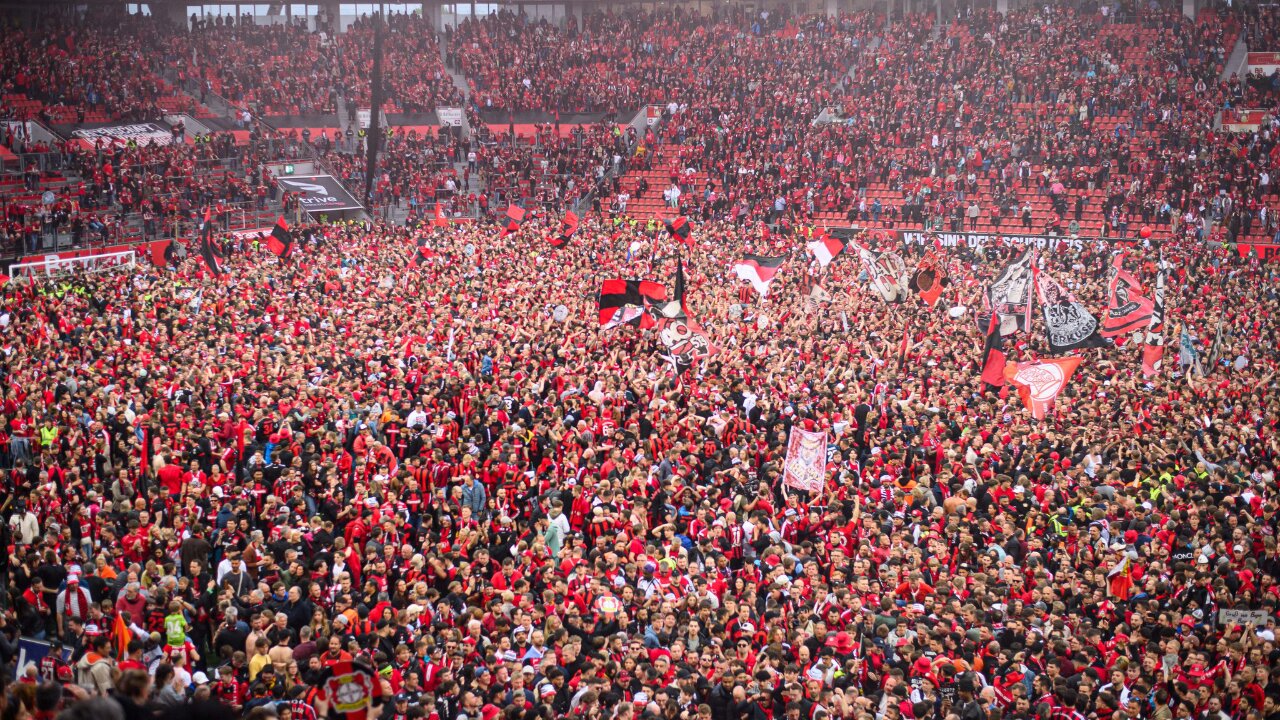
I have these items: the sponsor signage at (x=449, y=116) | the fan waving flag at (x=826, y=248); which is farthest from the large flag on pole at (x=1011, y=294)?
the sponsor signage at (x=449, y=116)

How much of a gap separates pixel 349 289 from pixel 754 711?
59.8 feet

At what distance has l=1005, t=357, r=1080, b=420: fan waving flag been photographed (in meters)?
16.8

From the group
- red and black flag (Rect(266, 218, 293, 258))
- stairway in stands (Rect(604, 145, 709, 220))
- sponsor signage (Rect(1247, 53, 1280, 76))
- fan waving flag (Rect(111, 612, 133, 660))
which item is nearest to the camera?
fan waving flag (Rect(111, 612, 133, 660))

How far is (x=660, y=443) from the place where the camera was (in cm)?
1572

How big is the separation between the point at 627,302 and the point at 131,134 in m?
27.7

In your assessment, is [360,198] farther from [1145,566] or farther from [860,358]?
[1145,566]

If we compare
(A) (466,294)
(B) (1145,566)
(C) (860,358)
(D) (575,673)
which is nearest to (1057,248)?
(C) (860,358)

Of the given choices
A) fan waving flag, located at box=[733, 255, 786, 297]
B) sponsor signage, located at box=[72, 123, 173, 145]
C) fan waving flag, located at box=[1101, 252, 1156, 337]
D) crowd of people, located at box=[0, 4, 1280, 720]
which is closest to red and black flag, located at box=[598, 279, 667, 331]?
crowd of people, located at box=[0, 4, 1280, 720]

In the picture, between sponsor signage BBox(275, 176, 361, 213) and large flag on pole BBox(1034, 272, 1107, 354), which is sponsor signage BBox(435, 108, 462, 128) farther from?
large flag on pole BBox(1034, 272, 1107, 354)

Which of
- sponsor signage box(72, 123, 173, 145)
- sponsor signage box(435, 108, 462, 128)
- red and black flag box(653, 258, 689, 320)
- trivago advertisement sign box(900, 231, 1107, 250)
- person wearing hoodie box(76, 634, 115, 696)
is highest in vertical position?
sponsor signage box(435, 108, 462, 128)

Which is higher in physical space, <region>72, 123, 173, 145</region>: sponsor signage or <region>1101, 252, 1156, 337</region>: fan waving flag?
<region>72, 123, 173, 145</region>: sponsor signage

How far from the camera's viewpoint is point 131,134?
40.8m

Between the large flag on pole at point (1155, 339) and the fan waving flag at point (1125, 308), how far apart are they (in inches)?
5.9

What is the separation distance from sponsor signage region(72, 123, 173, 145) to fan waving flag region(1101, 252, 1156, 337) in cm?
2980
